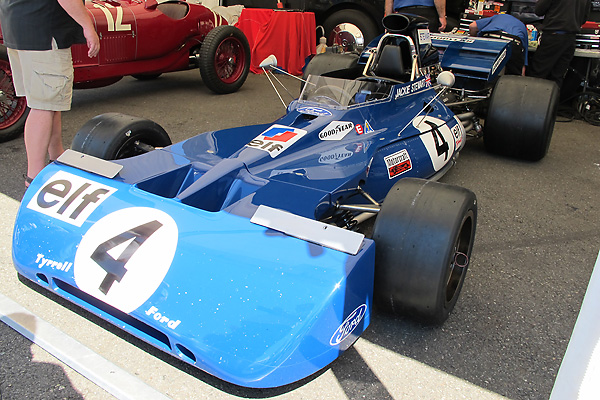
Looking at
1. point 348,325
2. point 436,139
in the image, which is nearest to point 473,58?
point 436,139

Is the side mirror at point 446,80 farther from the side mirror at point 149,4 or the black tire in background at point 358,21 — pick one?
the black tire in background at point 358,21

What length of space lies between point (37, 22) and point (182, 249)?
2147 millimetres

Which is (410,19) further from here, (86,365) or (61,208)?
(86,365)

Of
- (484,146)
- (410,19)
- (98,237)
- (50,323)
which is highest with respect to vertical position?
(410,19)

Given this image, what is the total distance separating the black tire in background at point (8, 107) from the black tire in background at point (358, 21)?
16.7ft

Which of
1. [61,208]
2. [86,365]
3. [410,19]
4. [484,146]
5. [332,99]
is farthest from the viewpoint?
[484,146]

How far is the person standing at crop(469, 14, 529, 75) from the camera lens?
5.67 meters

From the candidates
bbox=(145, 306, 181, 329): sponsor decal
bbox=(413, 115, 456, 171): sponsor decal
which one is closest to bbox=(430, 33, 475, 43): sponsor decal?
bbox=(413, 115, 456, 171): sponsor decal

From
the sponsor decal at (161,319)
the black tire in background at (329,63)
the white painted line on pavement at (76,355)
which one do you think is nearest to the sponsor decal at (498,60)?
the black tire in background at (329,63)

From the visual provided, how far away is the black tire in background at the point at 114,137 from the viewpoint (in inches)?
117

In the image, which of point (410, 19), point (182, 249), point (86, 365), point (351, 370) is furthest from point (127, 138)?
point (410, 19)

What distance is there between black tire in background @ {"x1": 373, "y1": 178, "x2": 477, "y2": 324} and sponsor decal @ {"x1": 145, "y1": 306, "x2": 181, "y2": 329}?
2.86ft

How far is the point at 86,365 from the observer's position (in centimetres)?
202

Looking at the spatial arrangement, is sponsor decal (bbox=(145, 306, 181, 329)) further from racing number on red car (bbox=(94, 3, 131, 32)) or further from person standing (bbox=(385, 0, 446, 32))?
person standing (bbox=(385, 0, 446, 32))
